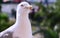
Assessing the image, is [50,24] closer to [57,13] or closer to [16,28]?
[57,13]

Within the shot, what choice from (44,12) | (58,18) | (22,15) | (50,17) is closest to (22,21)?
(22,15)

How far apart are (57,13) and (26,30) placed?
97.9 inches

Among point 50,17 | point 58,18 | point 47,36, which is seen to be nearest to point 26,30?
point 47,36

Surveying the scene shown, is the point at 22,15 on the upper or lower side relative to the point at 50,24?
upper

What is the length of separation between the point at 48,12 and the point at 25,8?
2.69 metres

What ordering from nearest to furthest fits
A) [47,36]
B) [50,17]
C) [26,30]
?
[26,30]
[47,36]
[50,17]

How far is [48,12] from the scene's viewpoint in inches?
139

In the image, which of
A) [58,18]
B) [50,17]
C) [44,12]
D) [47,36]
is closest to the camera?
[47,36]

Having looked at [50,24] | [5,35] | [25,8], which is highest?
[25,8]

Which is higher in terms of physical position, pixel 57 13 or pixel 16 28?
pixel 16 28

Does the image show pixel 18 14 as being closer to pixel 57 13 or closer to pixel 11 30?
pixel 11 30

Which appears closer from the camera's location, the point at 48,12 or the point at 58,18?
the point at 58,18

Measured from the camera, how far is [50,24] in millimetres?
3264

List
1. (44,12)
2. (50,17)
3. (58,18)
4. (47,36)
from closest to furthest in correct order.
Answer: (47,36) < (58,18) < (50,17) < (44,12)
